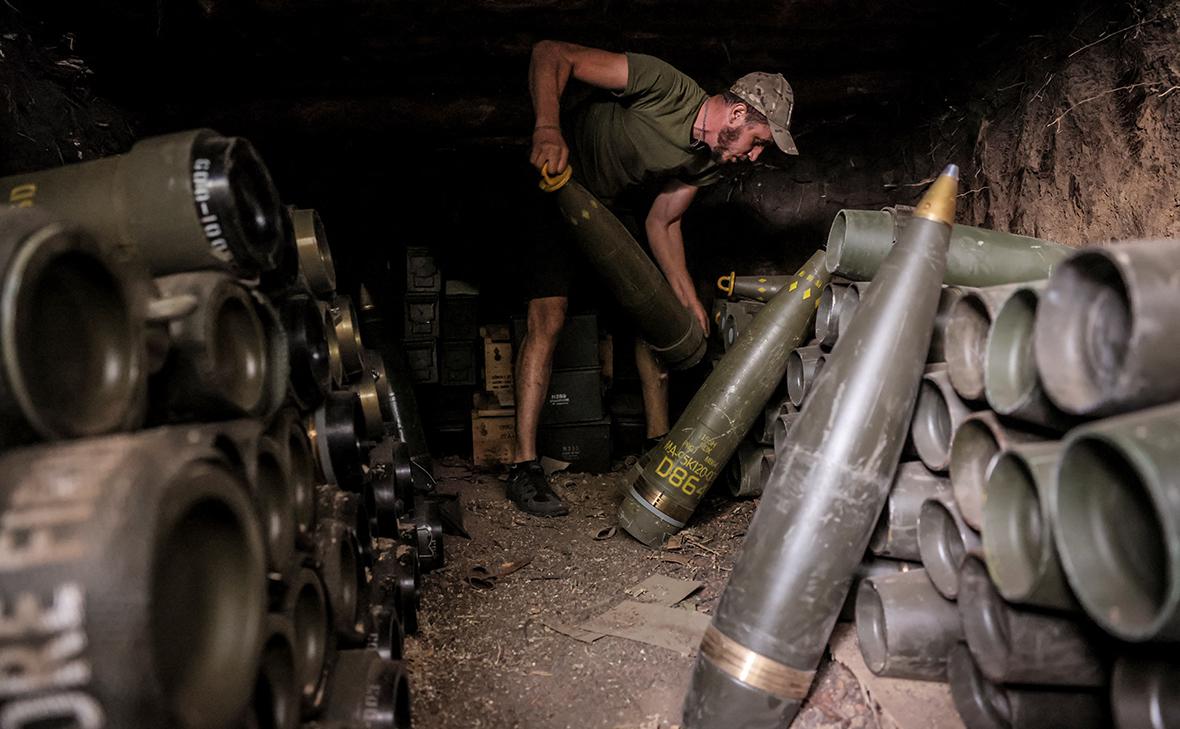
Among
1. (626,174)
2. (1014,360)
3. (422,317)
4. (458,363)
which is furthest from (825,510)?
(422,317)

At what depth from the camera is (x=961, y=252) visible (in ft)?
6.36

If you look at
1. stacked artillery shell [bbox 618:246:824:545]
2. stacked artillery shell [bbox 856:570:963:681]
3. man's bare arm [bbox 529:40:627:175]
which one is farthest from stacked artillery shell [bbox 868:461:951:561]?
man's bare arm [bbox 529:40:627:175]

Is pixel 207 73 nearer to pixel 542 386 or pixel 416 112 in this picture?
pixel 416 112

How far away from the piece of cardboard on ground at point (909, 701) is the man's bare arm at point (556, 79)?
2158 mm

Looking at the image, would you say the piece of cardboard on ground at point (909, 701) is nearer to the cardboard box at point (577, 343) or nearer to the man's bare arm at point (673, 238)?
the man's bare arm at point (673, 238)

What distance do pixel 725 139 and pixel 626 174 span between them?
49cm

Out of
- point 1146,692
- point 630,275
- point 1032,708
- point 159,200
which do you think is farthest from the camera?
Answer: point 630,275

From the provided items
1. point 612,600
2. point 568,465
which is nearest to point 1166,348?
point 612,600

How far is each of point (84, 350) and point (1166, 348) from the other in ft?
4.79

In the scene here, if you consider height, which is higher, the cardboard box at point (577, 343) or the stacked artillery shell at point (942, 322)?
the stacked artillery shell at point (942, 322)

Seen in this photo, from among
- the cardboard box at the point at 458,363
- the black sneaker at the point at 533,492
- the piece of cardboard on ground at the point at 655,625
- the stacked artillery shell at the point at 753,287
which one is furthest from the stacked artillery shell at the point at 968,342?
the cardboard box at the point at 458,363

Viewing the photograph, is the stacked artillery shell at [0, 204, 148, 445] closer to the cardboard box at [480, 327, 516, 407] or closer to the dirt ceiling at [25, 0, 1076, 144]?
the dirt ceiling at [25, 0, 1076, 144]

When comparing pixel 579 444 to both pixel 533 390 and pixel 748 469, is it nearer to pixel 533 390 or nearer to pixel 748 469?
pixel 533 390

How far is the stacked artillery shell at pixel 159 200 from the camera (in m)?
1.22
